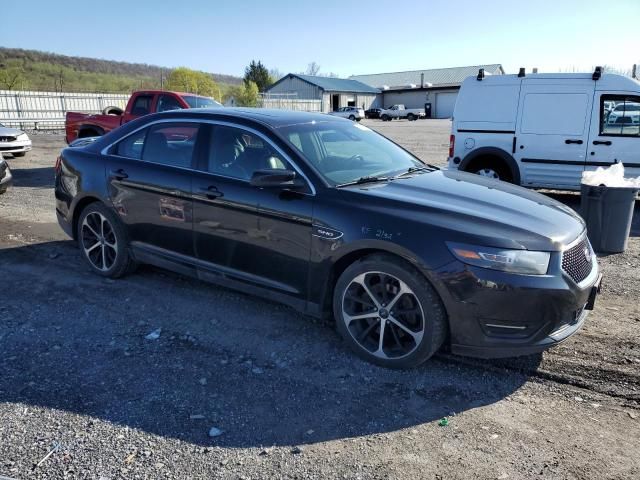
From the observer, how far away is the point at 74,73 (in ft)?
295

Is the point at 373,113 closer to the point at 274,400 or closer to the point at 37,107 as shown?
the point at 37,107

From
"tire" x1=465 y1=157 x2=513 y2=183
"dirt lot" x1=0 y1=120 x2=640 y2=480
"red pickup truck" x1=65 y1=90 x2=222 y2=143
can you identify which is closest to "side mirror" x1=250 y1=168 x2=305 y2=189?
"dirt lot" x1=0 y1=120 x2=640 y2=480

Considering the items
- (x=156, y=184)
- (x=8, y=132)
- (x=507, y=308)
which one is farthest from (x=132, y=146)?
(x=8, y=132)

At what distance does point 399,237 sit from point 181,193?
2079 mm

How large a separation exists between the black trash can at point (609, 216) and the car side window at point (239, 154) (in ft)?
14.3

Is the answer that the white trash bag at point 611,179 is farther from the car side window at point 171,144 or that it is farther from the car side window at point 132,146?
the car side window at point 132,146

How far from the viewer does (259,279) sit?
13.6 feet

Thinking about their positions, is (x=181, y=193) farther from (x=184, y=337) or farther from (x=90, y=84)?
(x=90, y=84)

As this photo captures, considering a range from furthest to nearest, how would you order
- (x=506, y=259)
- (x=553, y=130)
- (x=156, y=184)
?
(x=553, y=130), (x=156, y=184), (x=506, y=259)

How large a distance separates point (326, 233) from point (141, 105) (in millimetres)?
9725

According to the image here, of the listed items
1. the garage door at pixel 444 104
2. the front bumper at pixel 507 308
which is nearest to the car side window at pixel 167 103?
the front bumper at pixel 507 308

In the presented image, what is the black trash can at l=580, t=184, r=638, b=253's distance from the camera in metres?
6.35

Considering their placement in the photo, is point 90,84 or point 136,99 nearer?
point 136,99

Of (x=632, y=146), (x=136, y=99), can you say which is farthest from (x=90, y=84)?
(x=632, y=146)
